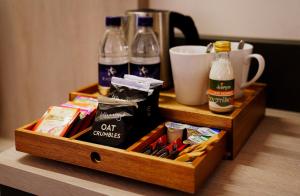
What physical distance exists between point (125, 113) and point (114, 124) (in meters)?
0.03

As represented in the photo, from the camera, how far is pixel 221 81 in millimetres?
905

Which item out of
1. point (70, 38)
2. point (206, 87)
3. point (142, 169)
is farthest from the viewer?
point (70, 38)

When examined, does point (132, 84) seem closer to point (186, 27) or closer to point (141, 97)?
point (141, 97)

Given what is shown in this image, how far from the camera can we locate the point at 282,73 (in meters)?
1.21

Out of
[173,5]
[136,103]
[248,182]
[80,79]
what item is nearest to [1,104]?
[80,79]

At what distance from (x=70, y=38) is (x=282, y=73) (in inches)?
29.5

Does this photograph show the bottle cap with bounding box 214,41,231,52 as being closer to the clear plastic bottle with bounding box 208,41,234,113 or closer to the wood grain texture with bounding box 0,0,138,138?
the clear plastic bottle with bounding box 208,41,234,113

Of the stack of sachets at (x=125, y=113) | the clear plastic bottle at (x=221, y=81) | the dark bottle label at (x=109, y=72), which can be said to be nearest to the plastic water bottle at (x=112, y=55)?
the dark bottle label at (x=109, y=72)

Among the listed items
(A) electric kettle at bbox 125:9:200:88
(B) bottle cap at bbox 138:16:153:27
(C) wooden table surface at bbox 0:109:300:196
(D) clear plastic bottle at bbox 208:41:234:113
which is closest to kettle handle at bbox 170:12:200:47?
(A) electric kettle at bbox 125:9:200:88

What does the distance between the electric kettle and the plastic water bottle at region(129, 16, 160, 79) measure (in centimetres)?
4

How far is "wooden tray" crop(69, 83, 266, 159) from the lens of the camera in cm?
91

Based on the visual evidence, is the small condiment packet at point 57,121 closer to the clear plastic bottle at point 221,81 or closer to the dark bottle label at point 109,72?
the dark bottle label at point 109,72

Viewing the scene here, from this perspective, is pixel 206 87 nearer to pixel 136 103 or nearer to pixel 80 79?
pixel 136 103

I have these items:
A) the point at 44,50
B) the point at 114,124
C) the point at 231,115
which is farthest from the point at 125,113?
the point at 44,50
